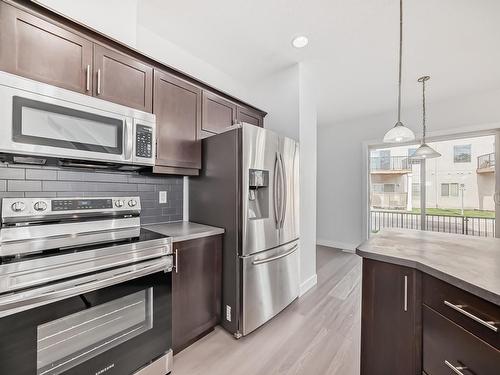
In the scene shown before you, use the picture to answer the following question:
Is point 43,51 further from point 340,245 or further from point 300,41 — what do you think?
point 340,245

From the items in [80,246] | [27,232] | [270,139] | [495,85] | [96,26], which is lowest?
[80,246]

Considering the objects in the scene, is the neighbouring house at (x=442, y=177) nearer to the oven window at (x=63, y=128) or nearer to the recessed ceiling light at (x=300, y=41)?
the recessed ceiling light at (x=300, y=41)

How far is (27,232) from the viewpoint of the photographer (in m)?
1.11

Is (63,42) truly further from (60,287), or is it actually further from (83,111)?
(60,287)

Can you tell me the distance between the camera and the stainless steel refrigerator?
1.90 meters

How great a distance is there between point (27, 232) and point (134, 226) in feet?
1.69

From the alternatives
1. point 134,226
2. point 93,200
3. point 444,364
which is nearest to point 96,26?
point 93,200

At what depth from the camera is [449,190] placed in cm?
379

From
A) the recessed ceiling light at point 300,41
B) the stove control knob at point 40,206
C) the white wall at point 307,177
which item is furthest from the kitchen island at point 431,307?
the recessed ceiling light at point 300,41

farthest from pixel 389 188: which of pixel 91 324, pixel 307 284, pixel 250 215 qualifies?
pixel 91 324

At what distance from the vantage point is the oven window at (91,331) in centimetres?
109

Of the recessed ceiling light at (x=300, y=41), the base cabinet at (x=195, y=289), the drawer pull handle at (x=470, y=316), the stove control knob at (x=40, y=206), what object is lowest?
the base cabinet at (x=195, y=289)

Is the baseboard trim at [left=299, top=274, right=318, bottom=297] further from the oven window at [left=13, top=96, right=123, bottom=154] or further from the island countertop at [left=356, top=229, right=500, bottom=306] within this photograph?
the oven window at [left=13, top=96, right=123, bottom=154]

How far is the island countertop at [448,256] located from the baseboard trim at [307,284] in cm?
137
